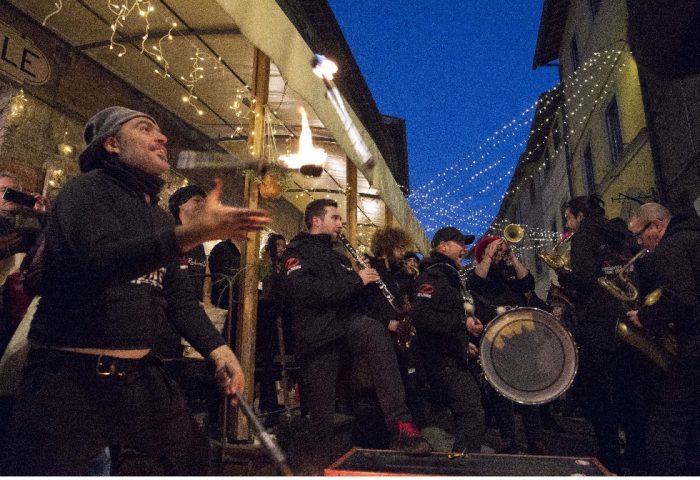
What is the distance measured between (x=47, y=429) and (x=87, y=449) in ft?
0.63

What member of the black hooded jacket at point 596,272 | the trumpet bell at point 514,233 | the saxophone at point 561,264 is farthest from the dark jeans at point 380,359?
the trumpet bell at point 514,233

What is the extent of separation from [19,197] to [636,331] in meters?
5.50

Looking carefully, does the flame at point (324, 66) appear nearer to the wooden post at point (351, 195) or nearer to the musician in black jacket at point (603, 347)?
the musician in black jacket at point (603, 347)

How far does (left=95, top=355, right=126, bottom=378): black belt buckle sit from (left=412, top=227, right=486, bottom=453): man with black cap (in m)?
3.07

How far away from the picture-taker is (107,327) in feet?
6.84

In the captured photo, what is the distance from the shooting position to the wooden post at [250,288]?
4.75 meters

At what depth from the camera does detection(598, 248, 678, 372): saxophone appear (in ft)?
13.8

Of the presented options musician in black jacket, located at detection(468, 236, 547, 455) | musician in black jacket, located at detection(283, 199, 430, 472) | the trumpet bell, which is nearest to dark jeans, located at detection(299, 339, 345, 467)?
musician in black jacket, located at detection(283, 199, 430, 472)

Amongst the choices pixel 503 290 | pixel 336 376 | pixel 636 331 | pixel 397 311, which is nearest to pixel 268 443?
pixel 336 376

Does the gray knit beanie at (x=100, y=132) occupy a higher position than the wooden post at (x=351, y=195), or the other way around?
the wooden post at (x=351, y=195)

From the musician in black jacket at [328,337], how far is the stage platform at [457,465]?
1022 millimetres

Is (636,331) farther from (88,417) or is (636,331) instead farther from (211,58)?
(211,58)

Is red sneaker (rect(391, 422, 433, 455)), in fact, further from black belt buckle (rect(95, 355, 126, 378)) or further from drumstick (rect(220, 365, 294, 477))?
black belt buckle (rect(95, 355, 126, 378))

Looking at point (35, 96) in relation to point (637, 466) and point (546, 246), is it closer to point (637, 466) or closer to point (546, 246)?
point (637, 466)
